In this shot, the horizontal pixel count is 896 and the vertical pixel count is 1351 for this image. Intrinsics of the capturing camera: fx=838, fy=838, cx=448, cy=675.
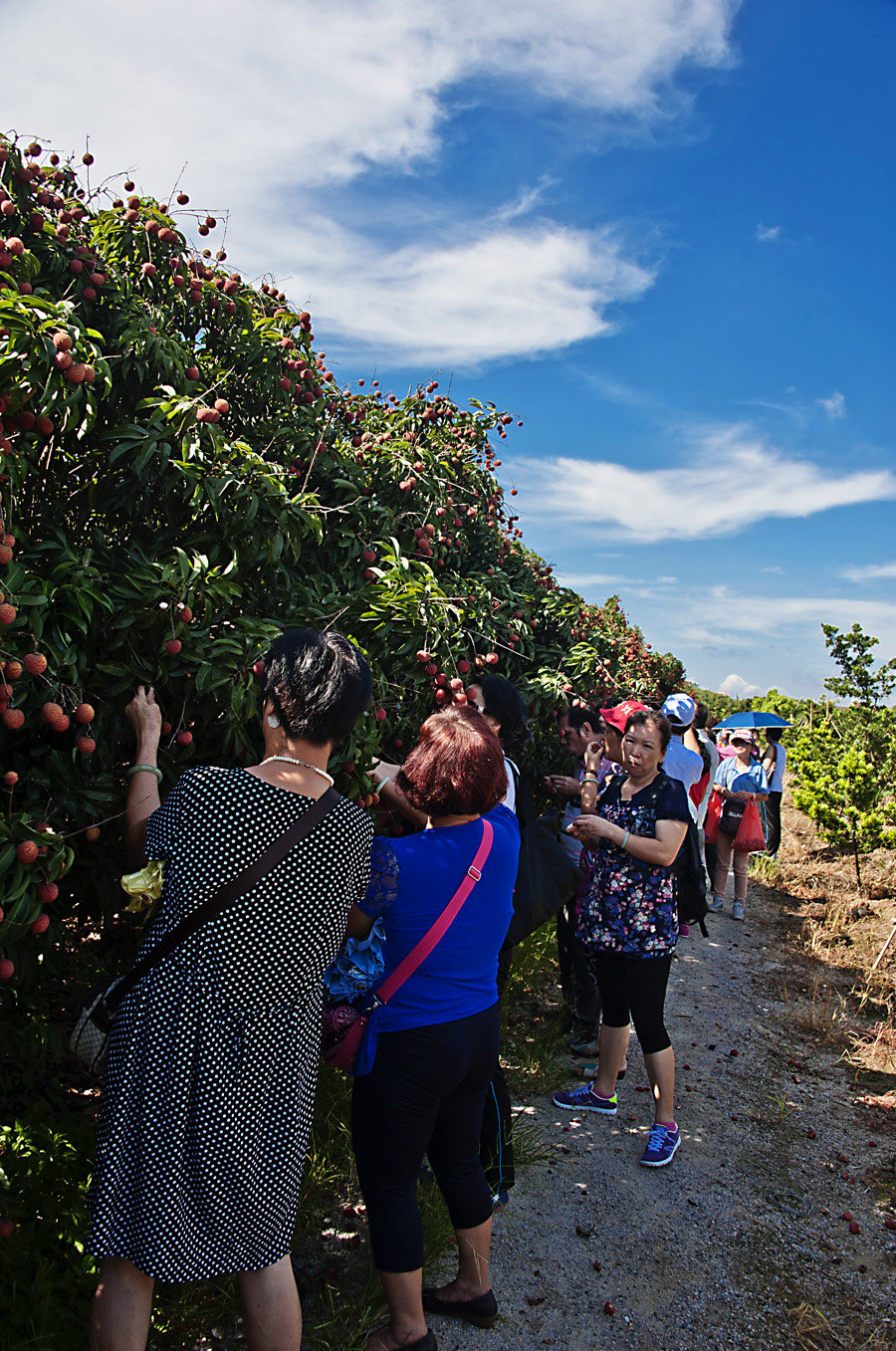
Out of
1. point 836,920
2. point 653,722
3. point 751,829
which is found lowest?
point 836,920

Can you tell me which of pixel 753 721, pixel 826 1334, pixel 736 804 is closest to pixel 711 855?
pixel 736 804

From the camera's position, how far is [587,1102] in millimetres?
3465

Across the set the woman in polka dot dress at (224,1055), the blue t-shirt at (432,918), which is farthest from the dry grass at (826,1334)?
the woman in polka dot dress at (224,1055)

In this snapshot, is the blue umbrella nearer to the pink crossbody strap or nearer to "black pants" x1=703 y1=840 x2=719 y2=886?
"black pants" x1=703 y1=840 x2=719 y2=886

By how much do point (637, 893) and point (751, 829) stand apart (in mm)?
3881

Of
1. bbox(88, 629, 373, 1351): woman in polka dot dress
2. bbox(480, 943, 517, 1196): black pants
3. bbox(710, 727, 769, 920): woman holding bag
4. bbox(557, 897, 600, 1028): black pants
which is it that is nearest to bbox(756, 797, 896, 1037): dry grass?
bbox(710, 727, 769, 920): woman holding bag

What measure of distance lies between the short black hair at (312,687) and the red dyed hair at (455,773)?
1.00 ft

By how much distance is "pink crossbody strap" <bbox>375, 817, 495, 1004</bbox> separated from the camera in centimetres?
190

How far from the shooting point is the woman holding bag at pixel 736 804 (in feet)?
21.5

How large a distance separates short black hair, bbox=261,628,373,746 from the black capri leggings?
6.08 feet

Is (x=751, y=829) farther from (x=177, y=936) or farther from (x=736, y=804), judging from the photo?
(x=177, y=936)

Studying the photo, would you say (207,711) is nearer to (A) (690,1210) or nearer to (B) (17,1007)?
(B) (17,1007)

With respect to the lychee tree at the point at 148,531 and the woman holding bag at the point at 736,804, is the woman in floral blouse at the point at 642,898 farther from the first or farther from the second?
the woman holding bag at the point at 736,804

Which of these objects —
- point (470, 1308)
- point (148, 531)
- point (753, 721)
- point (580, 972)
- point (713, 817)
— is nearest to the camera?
point (470, 1308)
